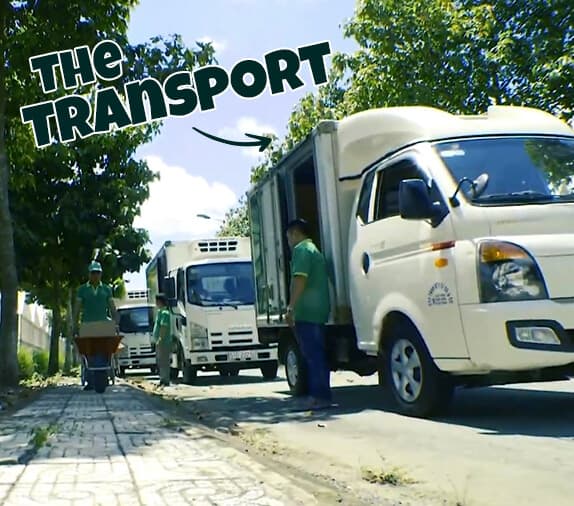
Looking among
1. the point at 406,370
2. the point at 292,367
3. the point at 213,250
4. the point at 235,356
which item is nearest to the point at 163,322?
the point at 235,356

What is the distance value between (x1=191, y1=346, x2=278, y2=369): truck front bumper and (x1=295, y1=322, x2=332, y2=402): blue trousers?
7.50 m

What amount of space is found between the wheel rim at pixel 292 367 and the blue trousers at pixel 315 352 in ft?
6.03

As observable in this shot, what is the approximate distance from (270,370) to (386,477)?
38.8 ft

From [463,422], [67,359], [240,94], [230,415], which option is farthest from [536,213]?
[67,359]

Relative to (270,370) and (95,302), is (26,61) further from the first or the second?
(270,370)

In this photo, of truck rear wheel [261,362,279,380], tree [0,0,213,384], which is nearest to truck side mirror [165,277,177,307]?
truck rear wheel [261,362,279,380]

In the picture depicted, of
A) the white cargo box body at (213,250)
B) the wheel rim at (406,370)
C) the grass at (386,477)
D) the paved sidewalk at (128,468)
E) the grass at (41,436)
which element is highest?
the white cargo box body at (213,250)

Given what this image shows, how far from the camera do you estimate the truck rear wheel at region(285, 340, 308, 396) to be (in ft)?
33.9

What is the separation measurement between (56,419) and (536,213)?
4.61 metres

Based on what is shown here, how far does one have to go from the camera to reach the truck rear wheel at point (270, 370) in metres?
16.3

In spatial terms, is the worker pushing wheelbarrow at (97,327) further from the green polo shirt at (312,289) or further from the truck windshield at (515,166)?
the truck windshield at (515,166)

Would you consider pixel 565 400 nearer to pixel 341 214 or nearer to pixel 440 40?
pixel 341 214

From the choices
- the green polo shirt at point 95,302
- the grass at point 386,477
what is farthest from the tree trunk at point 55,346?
the grass at point 386,477

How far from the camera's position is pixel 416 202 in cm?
689
